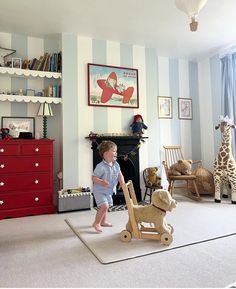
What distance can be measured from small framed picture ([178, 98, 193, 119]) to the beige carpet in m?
2.06

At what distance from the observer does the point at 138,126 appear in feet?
13.2

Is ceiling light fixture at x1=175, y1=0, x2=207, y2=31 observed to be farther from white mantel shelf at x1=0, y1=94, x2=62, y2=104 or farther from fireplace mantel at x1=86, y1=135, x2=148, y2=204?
white mantel shelf at x1=0, y1=94, x2=62, y2=104

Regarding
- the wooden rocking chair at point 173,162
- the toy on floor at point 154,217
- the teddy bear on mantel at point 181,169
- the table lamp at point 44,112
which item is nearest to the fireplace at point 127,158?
the wooden rocking chair at point 173,162

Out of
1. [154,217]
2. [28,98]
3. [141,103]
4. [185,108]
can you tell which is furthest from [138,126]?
[154,217]

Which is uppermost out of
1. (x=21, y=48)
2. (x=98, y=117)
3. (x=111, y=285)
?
(x=21, y=48)

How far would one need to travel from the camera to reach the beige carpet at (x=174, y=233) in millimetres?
2029

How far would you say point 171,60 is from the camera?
489cm

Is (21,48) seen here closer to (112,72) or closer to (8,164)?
(112,72)

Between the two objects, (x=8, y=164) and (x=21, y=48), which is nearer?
(x=8, y=164)

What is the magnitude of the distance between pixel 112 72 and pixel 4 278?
336cm

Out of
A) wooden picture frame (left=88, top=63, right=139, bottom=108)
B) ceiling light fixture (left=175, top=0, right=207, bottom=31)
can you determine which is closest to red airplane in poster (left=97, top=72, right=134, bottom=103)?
wooden picture frame (left=88, top=63, right=139, bottom=108)

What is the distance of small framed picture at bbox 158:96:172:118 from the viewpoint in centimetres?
473

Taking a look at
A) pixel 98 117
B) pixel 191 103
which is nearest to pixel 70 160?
pixel 98 117

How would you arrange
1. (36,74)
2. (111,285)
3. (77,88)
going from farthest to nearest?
(77,88) → (36,74) → (111,285)
